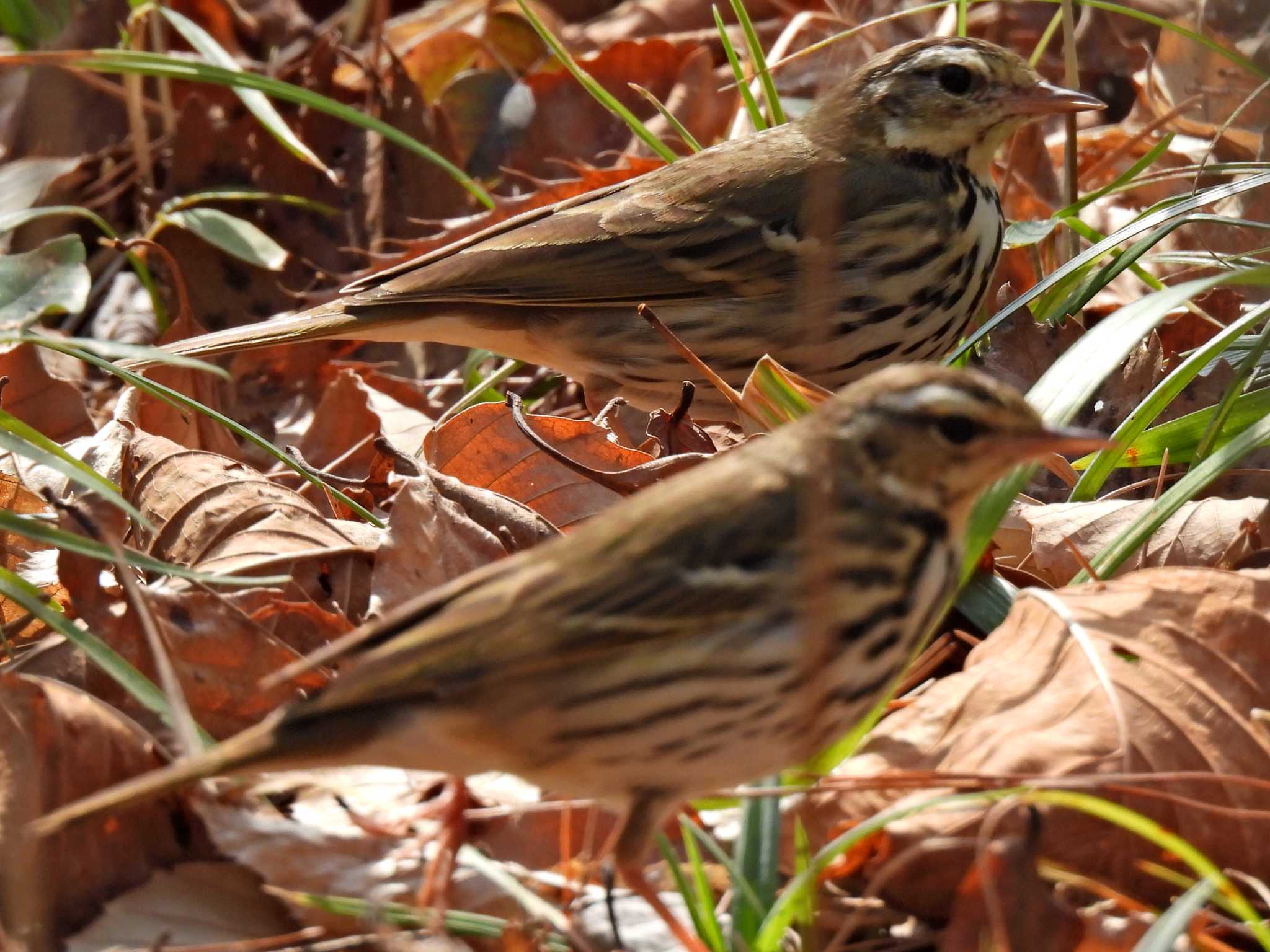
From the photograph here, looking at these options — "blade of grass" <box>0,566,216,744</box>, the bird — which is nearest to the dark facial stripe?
"blade of grass" <box>0,566,216,744</box>

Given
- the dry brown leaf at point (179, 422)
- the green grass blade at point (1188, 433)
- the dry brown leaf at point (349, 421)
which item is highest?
the green grass blade at point (1188, 433)

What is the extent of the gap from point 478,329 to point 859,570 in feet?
7.35

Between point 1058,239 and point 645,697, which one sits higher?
point 645,697

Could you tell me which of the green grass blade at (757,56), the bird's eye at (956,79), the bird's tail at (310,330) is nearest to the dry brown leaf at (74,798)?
the bird's tail at (310,330)

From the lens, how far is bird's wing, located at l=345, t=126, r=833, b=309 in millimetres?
4207

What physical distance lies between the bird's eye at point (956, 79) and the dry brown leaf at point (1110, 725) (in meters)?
1.88

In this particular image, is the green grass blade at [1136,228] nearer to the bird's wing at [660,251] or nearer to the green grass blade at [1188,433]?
the green grass blade at [1188,433]

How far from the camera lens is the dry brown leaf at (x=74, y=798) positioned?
2434mm

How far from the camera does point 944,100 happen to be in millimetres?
4277

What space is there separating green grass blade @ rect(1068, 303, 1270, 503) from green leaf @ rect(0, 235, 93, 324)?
7.88 feet

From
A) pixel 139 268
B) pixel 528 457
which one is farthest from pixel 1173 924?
pixel 139 268

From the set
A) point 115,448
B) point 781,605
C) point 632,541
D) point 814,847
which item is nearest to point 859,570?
point 781,605

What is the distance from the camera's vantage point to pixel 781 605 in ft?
7.08

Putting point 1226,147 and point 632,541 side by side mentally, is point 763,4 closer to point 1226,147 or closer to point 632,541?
point 1226,147
